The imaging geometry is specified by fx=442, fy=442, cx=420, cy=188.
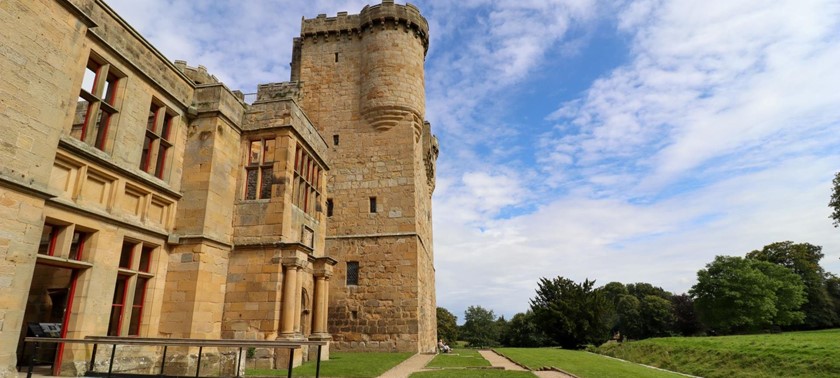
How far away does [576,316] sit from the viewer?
3222 centimetres

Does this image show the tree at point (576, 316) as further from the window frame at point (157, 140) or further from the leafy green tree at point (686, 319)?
the window frame at point (157, 140)

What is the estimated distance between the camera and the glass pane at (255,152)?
12.6m

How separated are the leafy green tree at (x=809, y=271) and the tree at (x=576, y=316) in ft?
105

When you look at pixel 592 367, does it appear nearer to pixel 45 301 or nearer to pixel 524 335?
pixel 45 301

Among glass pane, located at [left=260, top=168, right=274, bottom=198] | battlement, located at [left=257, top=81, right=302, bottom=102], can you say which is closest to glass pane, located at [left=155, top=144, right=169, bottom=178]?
glass pane, located at [left=260, top=168, right=274, bottom=198]

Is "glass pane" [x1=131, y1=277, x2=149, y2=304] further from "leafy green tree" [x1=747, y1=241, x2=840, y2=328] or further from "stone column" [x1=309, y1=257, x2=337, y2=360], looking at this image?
"leafy green tree" [x1=747, y1=241, x2=840, y2=328]

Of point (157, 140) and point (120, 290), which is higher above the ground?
point (157, 140)

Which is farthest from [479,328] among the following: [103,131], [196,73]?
[103,131]

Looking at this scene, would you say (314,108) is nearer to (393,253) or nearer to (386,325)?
(393,253)

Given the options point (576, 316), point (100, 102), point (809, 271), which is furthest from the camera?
point (809, 271)

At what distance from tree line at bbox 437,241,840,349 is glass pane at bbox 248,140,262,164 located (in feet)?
87.0

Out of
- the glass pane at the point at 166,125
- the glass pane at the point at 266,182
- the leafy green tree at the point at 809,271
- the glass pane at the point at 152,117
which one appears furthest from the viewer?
the leafy green tree at the point at 809,271

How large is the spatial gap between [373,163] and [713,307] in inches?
1707

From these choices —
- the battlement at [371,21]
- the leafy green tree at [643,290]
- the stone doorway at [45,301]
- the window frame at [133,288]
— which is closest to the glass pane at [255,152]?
the window frame at [133,288]
